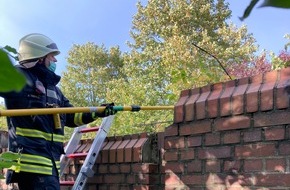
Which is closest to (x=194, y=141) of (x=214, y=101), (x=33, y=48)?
(x=214, y=101)

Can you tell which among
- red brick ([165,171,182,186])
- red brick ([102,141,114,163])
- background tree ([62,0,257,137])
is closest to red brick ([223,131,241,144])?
red brick ([165,171,182,186])

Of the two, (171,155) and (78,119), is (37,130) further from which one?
(171,155)

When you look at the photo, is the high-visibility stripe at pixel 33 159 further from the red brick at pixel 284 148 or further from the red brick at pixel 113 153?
the red brick at pixel 284 148

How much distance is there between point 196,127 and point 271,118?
54 centimetres

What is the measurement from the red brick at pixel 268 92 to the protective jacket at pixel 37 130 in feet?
4.77

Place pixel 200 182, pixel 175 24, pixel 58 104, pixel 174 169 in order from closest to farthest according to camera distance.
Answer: pixel 200 182, pixel 174 169, pixel 58 104, pixel 175 24

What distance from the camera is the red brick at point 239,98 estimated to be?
97.3 inches

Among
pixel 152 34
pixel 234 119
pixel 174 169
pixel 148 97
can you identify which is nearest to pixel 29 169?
pixel 174 169

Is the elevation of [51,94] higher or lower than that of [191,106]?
higher

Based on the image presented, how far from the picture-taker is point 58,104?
3.47 meters

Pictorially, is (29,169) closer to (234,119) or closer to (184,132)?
(184,132)

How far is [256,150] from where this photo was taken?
239 centimetres

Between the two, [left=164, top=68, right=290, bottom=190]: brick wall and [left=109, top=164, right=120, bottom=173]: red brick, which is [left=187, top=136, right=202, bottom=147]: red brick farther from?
[left=109, top=164, right=120, bottom=173]: red brick

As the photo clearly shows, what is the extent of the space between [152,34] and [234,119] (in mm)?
17186
